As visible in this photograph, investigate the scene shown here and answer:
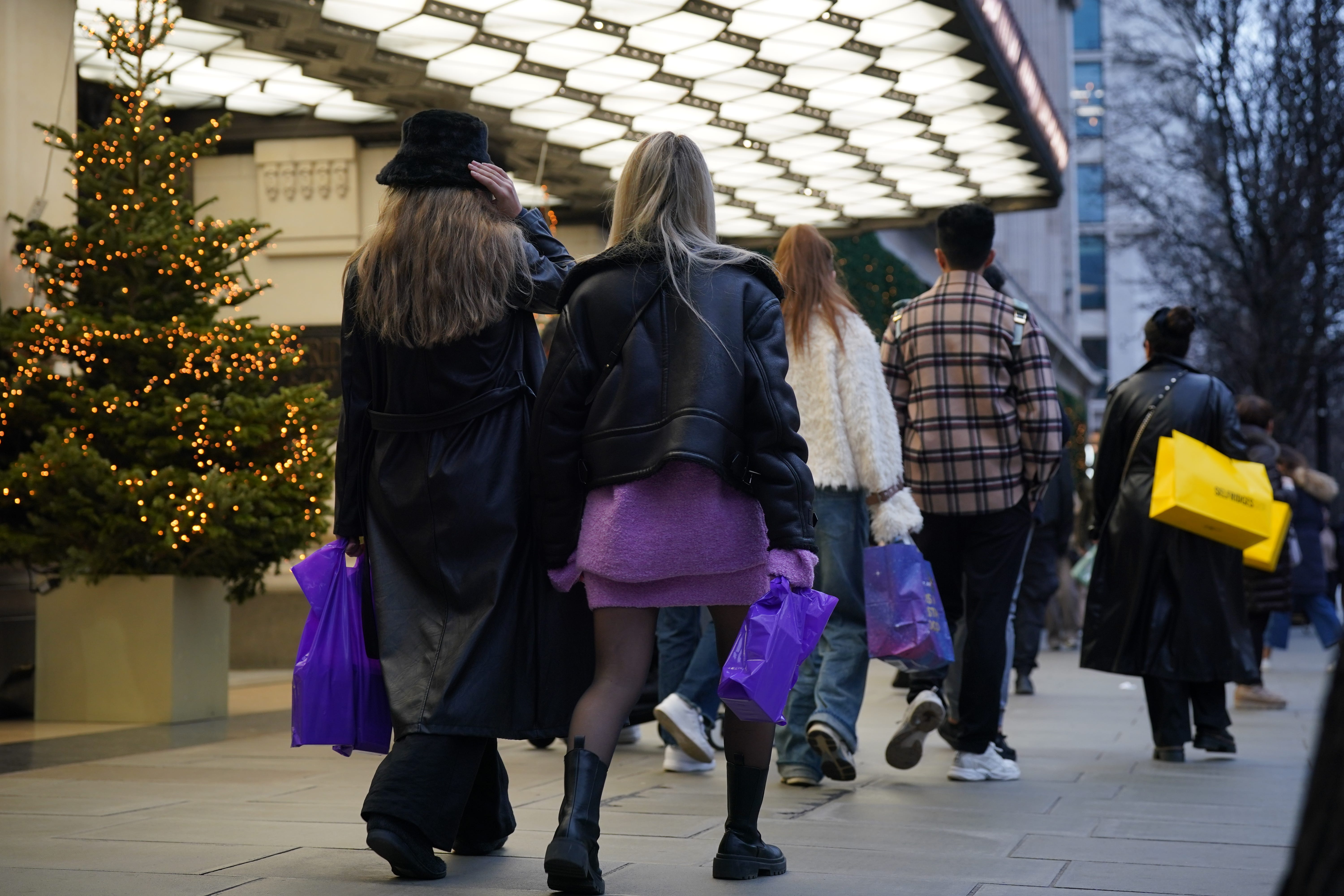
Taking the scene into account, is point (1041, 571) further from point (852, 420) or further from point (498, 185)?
point (498, 185)

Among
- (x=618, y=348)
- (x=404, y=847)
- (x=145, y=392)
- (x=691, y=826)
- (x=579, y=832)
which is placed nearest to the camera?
(x=579, y=832)

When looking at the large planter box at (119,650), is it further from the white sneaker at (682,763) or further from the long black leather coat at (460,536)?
the long black leather coat at (460,536)

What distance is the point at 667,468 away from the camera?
11.6 ft

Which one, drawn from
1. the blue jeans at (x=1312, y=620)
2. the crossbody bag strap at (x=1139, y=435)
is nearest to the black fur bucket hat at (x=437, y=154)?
the crossbody bag strap at (x=1139, y=435)

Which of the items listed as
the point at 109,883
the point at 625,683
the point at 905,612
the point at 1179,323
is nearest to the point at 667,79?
the point at 1179,323

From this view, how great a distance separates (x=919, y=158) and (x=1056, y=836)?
1260 centimetres

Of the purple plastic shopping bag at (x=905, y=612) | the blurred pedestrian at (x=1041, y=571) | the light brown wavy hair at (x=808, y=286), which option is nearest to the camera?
the purple plastic shopping bag at (x=905, y=612)

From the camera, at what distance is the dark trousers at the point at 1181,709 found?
257 inches

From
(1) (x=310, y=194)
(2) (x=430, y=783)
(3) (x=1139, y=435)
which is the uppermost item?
(1) (x=310, y=194)

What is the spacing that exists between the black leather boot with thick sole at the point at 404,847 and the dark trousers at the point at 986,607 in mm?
2530

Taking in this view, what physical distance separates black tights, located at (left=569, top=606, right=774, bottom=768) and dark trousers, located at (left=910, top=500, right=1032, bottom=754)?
2069 millimetres

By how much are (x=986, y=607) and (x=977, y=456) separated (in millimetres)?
585

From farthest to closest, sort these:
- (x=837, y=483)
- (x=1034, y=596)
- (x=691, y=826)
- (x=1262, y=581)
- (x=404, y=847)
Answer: (x=1034, y=596) → (x=1262, y=581) → (x=837, y=483) → (x=691, y=826) → (x=404, y=847)

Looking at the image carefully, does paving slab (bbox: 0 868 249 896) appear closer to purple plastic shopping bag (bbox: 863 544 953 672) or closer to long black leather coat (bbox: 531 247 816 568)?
long black leather coat (bbox: 531 247 816 568)
